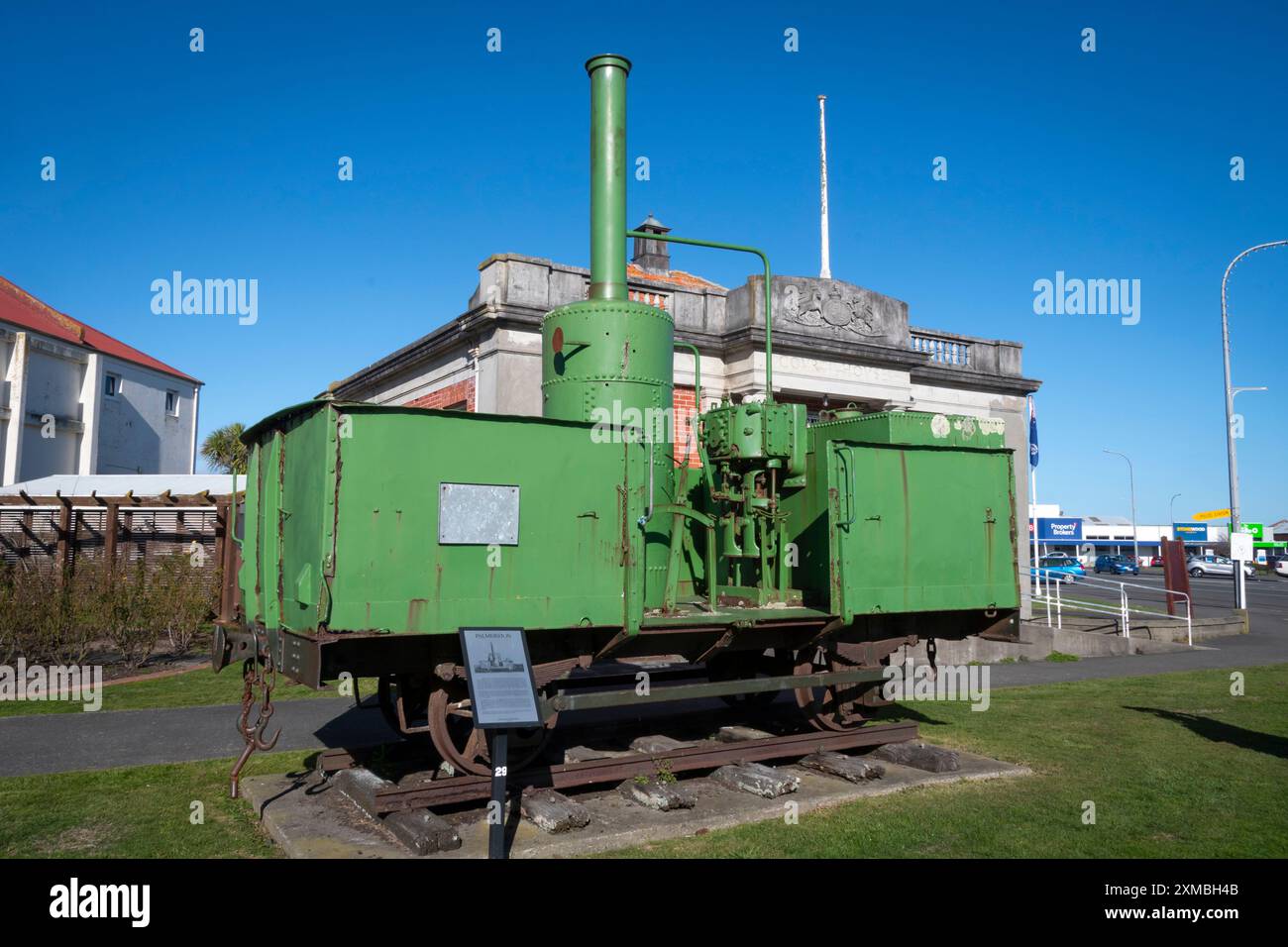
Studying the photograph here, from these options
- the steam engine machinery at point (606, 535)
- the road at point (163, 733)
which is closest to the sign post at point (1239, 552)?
the road at point (163, 733)

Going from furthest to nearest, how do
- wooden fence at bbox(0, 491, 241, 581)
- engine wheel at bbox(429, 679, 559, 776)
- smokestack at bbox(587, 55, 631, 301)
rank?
wooden fence at bbox(0, 491, 241, 581) < smokestack at bbox(587, 55, 631, 301) < engine wheel at bbox(429, 679, 559, 776)

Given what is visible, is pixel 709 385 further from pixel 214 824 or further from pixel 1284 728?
pixel 214 824

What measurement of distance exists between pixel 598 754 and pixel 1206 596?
3590 cm

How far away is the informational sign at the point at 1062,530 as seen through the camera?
73.5 metres

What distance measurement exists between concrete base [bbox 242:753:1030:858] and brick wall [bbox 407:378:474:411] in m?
7.63

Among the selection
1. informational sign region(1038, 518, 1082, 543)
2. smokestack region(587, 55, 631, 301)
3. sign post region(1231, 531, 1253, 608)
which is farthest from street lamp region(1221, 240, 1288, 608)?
informational sign region(1038, 518, 1082, 543)

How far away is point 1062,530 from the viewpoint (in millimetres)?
73875

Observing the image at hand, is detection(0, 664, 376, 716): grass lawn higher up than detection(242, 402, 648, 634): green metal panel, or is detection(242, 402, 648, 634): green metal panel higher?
detection(242, 402, 648, 634): green metal panel

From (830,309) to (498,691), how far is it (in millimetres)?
12633

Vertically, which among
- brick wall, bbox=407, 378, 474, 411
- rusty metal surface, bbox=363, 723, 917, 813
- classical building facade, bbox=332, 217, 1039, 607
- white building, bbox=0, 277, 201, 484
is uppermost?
white building, bbox=0, 277, 201, 484

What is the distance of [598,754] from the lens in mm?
8125

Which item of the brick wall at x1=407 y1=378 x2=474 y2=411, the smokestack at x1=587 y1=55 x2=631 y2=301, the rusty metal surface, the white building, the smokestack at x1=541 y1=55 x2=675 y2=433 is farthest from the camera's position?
the white building

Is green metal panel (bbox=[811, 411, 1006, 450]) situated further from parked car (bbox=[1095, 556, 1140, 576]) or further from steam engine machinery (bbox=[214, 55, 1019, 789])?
parked car (bbox=[1095, 556, 1140, 576])

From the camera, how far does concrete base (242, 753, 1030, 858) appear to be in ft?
18.9
